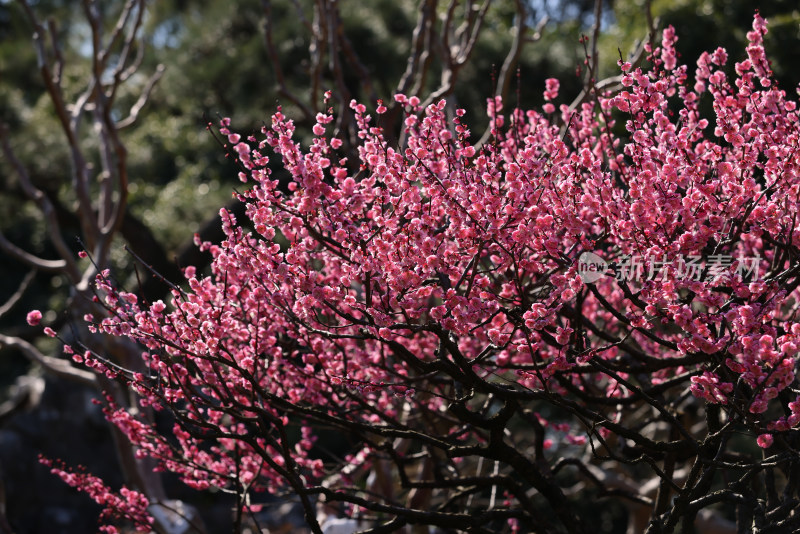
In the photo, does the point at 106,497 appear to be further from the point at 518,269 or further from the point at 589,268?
the point at 589,268

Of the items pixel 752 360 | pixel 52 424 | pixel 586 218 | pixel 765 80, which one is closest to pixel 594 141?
pixel 586 218

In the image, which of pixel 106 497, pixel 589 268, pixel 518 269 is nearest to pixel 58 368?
pixel 106 497

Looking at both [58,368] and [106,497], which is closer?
[106,497]

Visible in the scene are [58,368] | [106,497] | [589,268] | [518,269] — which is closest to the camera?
[589,268]

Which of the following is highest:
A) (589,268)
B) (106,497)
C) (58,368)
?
(58,368)

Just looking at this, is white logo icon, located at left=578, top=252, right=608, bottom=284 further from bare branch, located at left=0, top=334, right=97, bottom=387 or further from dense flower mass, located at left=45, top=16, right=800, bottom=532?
bare branch, located at left=0, top=334, right=97, bottom=387

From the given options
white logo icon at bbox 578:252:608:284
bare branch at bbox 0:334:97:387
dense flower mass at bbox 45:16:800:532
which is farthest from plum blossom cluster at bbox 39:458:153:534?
white logo icon at bbox 578:252:608:284

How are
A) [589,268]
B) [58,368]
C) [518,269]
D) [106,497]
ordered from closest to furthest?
1. [589,268]
2. [518,269]
3. [106,497]
4. [58,368]

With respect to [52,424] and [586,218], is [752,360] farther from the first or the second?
[52,424]

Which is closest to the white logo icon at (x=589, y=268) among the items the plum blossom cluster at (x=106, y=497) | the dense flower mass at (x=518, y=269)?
the dense flower mass at (x=518, y=269)

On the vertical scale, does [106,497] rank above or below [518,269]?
below

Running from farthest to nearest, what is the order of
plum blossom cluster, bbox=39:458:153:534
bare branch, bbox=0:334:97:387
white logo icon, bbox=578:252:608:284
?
bare branch, bbox=0:334:97:387 < plum blossom cluster, bbox=39:458:153:534 < white logo icon, bbox=578:252:608:284

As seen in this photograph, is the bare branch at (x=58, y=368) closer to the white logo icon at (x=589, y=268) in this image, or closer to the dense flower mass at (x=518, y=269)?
the dense flower mass at (x=518, y=269)

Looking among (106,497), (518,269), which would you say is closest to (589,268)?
(518,269)
